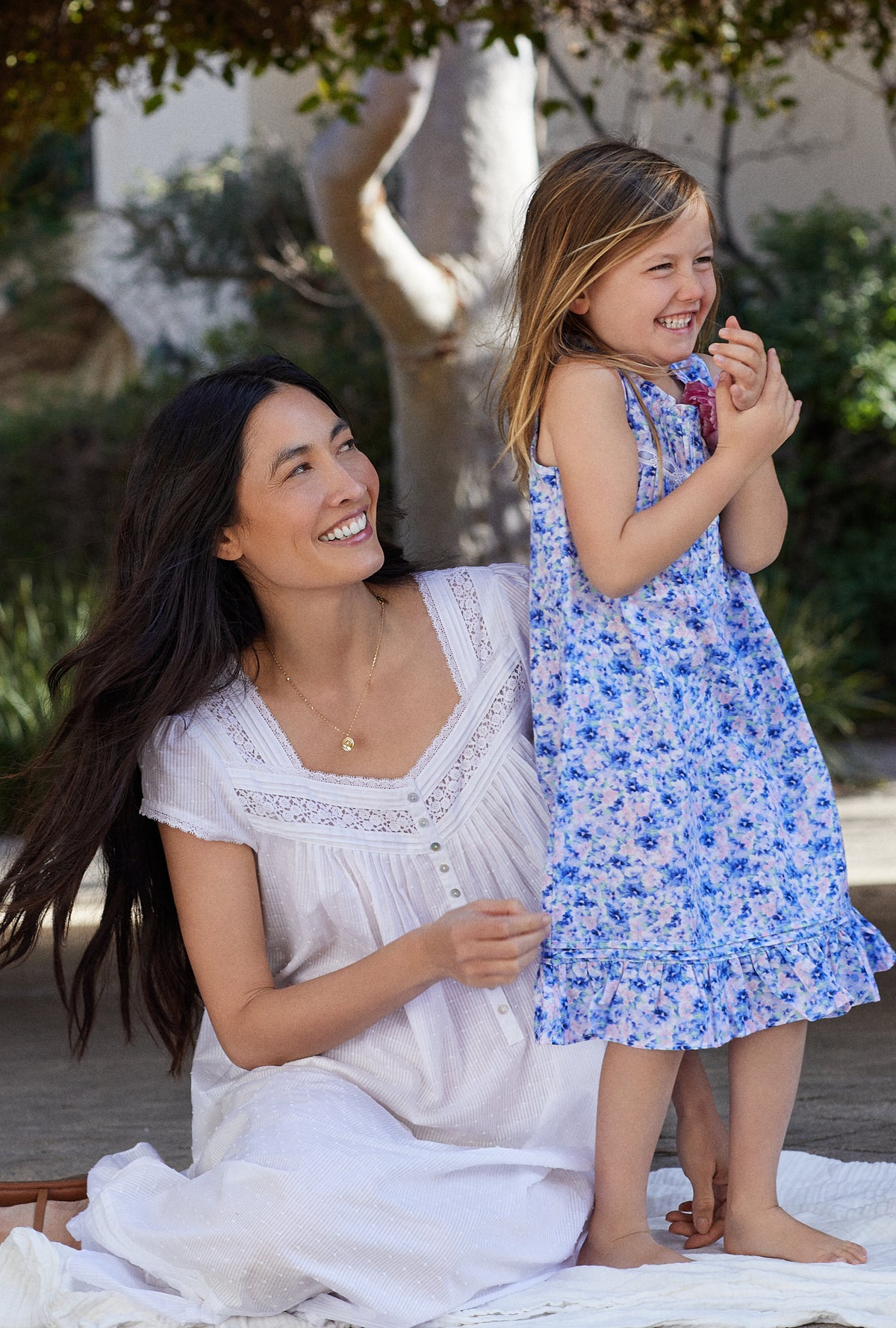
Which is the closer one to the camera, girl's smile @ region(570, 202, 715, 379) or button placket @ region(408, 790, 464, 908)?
girl's smile @ region(570, 202, 715, 379)

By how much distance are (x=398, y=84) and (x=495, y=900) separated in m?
4.18

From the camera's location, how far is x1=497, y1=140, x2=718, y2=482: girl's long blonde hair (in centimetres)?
215

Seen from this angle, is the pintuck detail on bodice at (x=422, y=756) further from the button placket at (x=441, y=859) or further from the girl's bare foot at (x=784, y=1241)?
the girl's bare foot at (x=784, y=1241)

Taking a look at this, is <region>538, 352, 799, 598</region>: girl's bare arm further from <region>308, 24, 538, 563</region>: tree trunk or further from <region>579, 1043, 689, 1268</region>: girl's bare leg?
<region>308, 24, 538, 563</region>: tree trunk

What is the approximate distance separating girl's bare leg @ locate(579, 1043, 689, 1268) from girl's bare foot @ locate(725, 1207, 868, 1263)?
0.09 m

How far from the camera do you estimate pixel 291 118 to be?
12.3 metres

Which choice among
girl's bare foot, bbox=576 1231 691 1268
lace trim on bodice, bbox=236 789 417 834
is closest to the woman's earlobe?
lace trim on bodice, bbox=236 789 417 834

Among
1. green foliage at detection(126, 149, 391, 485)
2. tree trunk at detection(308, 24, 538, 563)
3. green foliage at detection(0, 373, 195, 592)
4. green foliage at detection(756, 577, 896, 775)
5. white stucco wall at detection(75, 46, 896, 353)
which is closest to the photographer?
tree trunk at detection(308, 24, 538, 563)

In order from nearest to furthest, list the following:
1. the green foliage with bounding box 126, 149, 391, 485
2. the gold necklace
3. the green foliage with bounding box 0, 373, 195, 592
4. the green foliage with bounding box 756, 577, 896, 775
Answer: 1. the gold necklace
2. the green foliage with bounding box 756, 577, 896, 775
3. the green foliage with bounding box 126, 149, 391, 485
4. the green foliage with bounding box 0, 373, 195, 592

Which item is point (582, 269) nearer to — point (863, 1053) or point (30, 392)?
point (863, 1053)

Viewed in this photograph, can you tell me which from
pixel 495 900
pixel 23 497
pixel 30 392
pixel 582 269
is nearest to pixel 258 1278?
pixel 495 900

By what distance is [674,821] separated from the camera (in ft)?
6.99

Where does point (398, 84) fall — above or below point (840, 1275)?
above

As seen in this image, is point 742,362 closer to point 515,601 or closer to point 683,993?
point 515,601
